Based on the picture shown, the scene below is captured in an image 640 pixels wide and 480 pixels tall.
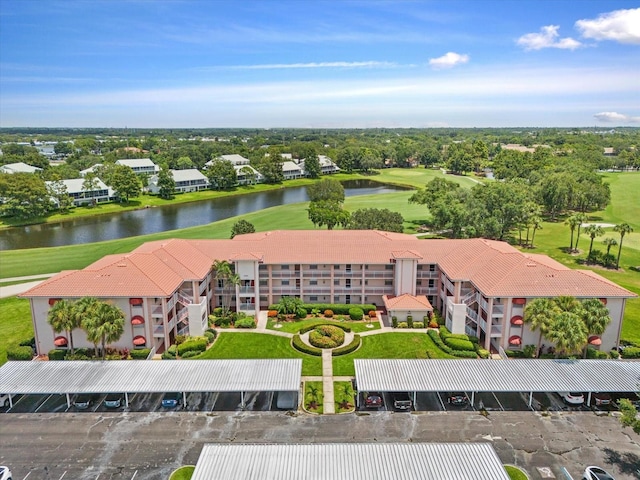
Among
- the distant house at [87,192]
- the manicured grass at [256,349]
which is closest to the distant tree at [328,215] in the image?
the manicured grass at [256,349]

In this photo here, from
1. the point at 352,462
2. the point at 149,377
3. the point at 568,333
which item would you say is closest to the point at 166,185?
the point at 149,377

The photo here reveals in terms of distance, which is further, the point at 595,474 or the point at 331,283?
the point at 331,283

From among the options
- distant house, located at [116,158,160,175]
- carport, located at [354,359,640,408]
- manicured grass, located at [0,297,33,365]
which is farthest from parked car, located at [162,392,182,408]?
distant house, located at [116,158,160,175]

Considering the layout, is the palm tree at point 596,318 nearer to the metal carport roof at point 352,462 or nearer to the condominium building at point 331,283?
the condominium building at point 331,283

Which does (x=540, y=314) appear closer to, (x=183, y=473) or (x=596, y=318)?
(x=596, y=318)

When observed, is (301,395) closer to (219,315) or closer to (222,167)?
(219,315)

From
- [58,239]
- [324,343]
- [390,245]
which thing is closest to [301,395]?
[324,343]

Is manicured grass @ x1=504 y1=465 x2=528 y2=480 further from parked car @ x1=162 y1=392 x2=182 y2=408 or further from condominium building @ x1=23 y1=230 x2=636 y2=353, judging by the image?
parked car @ x1=162 y1=392 x2=182 y2=408
